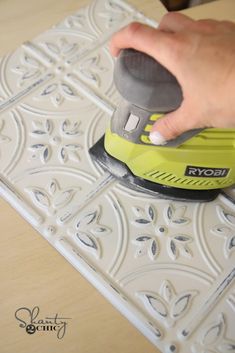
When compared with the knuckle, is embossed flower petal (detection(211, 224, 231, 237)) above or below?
below

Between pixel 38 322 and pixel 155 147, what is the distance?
26 centimetres

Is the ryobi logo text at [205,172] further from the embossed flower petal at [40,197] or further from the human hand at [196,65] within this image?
→ the embossed flower petal at [40,197]

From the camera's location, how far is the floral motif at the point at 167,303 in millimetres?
564

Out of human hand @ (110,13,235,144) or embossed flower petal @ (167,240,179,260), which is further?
embossed flower petal @ (167,240,179,260)

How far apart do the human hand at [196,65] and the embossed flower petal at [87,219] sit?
16 centimetres

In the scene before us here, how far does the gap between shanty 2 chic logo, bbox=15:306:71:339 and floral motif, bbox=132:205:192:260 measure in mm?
131

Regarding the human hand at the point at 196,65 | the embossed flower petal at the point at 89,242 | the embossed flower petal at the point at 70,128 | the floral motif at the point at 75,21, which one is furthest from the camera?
the floral motif at the point at 75,21

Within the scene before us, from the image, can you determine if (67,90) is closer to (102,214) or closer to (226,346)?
(102,214)

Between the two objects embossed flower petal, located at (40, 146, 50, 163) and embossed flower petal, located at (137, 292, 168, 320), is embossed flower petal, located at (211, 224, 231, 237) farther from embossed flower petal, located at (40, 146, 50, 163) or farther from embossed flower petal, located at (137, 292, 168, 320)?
embossed flower petal, located at (40, 146, 50, 163)

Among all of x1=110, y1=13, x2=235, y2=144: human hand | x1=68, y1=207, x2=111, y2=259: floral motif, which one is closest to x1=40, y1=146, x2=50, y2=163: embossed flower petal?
x1=68, y1=207, x2=111, y2=259: floral motif

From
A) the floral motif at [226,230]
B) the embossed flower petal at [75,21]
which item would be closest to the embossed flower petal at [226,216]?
the floral motif at [226,230]

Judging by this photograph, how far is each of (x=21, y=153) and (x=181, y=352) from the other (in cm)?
36

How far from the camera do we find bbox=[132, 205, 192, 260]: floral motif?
611 mm

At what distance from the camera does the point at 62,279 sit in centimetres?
58
